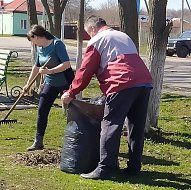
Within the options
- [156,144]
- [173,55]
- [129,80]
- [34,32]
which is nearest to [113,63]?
[129,80]

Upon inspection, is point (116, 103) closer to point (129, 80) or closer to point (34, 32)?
point (129, 80)

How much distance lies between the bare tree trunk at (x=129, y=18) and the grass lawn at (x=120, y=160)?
1.59m

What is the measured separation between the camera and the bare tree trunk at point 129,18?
884 centimetres

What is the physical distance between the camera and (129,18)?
29.1ft

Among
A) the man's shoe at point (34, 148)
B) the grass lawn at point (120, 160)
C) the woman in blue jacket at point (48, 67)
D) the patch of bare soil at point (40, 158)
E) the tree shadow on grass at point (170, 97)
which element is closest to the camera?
the grass lawn at point (120, 160)

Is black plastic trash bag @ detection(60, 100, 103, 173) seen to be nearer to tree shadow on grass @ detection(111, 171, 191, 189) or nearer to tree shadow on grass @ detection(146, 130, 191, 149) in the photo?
tree shadow on grass @ detection(111, 171, 191, 189)

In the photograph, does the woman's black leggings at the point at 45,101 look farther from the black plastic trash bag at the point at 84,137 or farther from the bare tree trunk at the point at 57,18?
the bare tree trunk at the point at 57,18

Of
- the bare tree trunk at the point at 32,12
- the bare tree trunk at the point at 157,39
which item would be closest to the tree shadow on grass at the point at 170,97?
the bare tree trunk at the point at 32,12

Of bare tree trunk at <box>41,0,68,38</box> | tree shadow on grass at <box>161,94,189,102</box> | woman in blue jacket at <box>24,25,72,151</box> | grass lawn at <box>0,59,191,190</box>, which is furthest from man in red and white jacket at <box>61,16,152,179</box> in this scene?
tree shadow on grass at <box>161,94,189,102</box>

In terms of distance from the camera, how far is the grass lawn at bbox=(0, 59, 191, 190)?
5.91m

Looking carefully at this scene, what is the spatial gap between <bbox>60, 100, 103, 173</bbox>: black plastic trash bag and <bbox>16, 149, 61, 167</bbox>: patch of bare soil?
1.68ft

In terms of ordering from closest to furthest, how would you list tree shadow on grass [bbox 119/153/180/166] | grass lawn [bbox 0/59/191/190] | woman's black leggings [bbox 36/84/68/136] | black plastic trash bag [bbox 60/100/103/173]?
1. grass lawn [bbox 0/59/191/190]
2. black plastic trash bag [bbox 60/100/103/173]
3. tree shadow on grass [bbox 119/153/180/166]
4. woman's black leggings [bbox 36/84/68/136]

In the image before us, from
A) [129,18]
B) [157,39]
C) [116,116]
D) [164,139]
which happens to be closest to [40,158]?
[116,116]

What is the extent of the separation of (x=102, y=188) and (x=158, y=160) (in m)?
1.84
